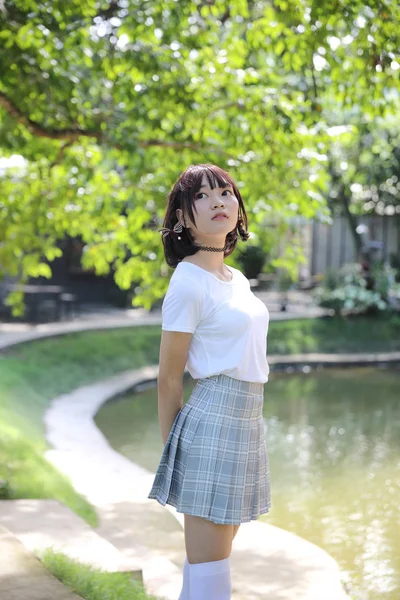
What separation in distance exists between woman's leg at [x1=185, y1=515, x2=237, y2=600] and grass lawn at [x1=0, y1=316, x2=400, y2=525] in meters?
2.60

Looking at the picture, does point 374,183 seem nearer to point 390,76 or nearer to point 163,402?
point 390,76

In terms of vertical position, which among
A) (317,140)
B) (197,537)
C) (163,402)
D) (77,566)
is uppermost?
(317,140)

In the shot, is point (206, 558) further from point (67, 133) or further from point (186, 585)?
point (67, 133)

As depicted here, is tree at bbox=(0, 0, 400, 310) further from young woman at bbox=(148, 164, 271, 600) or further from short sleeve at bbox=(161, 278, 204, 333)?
short sleeve at bbox=(161, 278, 204, 333)

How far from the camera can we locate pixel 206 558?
102 inches

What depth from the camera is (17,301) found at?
8.59 meters

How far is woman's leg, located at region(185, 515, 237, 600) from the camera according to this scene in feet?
8.48

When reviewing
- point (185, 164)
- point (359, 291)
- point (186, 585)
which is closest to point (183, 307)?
point (186, 585)

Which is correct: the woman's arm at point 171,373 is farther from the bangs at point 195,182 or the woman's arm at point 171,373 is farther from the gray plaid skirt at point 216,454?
the bangs at point 195,182

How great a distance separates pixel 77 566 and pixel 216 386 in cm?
137

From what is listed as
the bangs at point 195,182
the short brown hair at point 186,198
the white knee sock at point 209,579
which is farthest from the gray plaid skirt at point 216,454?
the bangs at point 195,182

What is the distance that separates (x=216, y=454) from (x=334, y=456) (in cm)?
600

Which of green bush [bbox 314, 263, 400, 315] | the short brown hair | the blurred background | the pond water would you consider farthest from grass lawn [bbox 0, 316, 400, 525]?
the short brown hair

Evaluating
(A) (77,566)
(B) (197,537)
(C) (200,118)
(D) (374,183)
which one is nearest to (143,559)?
(A) (77,566)
